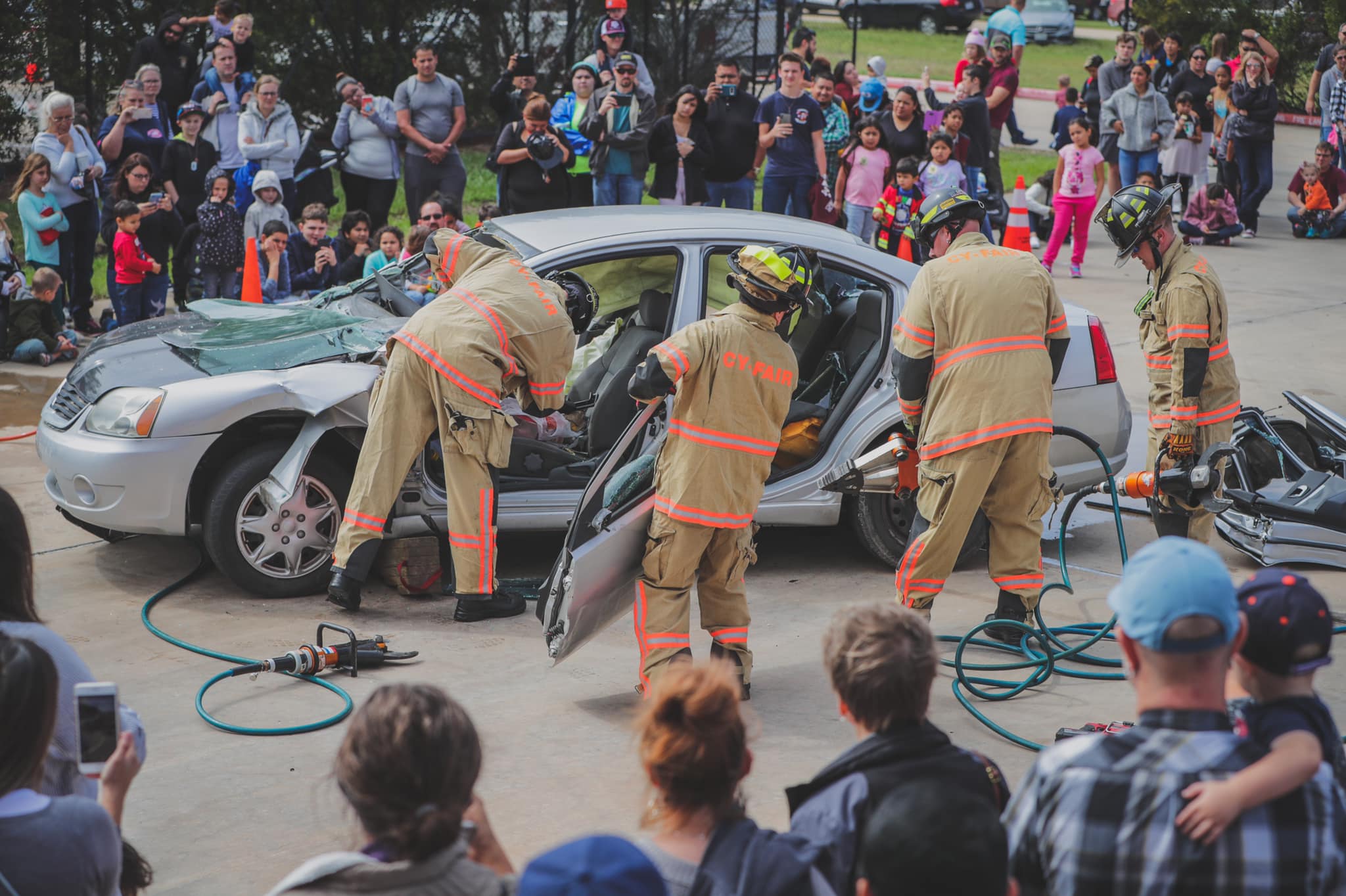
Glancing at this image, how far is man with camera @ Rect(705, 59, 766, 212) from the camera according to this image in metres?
12.3

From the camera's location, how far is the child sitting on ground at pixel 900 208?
1176 centimetres

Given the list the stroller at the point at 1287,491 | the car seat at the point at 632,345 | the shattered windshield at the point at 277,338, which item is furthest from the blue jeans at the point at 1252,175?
the shattered windshield at the point at 277,338

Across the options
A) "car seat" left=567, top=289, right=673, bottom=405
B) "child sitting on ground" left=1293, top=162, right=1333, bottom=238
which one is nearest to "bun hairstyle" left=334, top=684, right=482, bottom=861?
"car seat" left=567, top=289, right=673, bottom=405

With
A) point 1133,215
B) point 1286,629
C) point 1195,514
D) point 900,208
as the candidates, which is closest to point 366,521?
point 1133,215

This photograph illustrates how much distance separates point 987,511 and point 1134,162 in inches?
452

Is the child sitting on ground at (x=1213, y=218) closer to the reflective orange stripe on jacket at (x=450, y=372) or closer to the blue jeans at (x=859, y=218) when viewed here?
the blue jeans at (x=859, y=218)

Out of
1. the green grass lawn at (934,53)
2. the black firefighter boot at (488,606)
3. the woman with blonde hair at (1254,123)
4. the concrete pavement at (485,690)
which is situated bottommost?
the concrete pavement at (485,690)

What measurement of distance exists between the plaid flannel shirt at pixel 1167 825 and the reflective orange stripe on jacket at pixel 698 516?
2.81 m

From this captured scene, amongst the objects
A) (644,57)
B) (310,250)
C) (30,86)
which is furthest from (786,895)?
(644,57)

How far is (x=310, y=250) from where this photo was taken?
1064 cm

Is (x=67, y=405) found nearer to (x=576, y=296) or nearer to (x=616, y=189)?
(x=576, y=296)

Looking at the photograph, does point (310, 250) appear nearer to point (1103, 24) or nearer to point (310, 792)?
point (310, 792)

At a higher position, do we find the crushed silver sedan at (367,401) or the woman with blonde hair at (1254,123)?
the woman with blonde hair at (1254,123)

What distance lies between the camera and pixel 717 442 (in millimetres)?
5262
